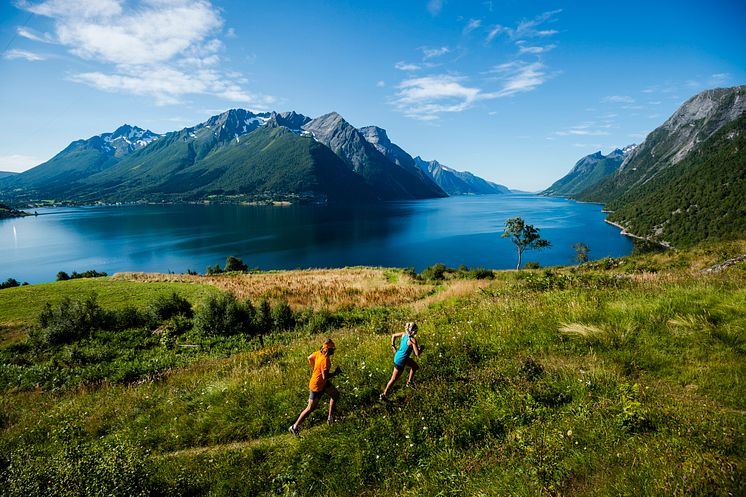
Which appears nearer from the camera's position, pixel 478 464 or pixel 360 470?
pixel 478 464

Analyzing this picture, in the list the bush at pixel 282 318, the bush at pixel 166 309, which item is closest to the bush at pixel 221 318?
the bush at pixel 282 318

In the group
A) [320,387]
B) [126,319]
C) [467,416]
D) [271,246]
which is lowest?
[271,246]

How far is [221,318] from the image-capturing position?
64.1 feet

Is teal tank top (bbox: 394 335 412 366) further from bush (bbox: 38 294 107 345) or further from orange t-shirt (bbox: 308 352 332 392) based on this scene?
bush (bbox: 38 294 107 345)

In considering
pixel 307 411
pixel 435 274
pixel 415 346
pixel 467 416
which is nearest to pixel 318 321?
pixel 307 411

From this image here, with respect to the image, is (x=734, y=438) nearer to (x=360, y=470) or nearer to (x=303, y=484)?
(x=360, y=470)

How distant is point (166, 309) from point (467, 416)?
72.8ft

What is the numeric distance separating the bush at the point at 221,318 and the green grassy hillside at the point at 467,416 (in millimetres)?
6739

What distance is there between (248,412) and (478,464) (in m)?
5.74

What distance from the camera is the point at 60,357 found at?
16766 millimetres

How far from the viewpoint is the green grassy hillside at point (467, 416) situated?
4.63 m

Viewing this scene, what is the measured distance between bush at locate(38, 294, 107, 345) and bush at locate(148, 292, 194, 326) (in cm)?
255

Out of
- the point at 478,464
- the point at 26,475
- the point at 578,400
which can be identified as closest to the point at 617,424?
the point at 578,400

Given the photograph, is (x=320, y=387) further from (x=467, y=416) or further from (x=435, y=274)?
(x=435, y=274)
